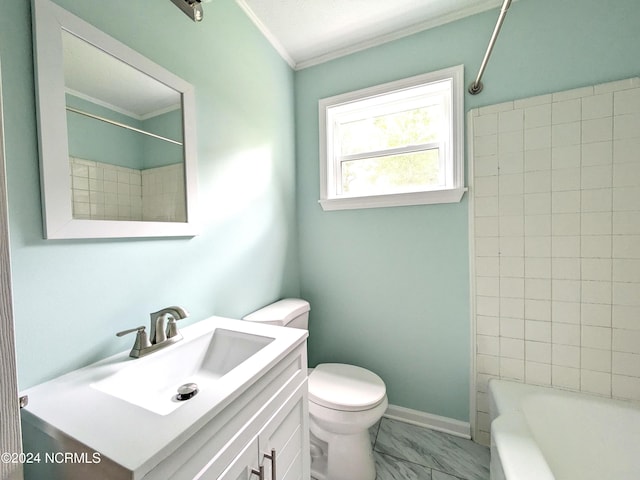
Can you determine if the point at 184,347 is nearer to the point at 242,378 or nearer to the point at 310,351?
the point at 242,378

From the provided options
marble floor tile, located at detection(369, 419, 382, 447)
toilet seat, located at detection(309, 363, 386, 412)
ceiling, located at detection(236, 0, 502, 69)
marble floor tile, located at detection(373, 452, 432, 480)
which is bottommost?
marble floor tile, located at detection(369, 419, 382, 447)

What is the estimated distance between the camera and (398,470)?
1.35m

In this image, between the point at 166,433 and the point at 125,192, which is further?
the point at 125,192

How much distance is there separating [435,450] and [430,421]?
0.18 metres

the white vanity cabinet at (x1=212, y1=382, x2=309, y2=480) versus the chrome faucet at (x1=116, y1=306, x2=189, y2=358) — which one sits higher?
the chrome faucet at (x1=116, y1=306, x2=189, y2=358)

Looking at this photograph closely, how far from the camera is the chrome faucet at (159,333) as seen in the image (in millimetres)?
834

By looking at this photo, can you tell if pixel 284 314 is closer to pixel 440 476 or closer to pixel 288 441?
pixel 288 441

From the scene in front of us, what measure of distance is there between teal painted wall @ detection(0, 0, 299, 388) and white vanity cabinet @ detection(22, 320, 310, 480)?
173 millimetres

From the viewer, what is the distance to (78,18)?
0.75 meters

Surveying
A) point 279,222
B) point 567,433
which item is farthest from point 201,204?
point 567,433

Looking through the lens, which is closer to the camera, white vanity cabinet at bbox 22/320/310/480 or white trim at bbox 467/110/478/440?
white vanity cabinet at bbox 22/320/310/480

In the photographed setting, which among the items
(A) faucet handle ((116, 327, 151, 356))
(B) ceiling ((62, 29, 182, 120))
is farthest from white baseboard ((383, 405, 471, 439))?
(B) ceiling ((62, 29, 182, 120))

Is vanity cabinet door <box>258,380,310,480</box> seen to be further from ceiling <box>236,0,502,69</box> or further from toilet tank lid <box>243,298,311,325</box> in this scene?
ceiling <box>236,0,502,69</box>

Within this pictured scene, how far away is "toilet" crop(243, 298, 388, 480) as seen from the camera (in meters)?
1.22
